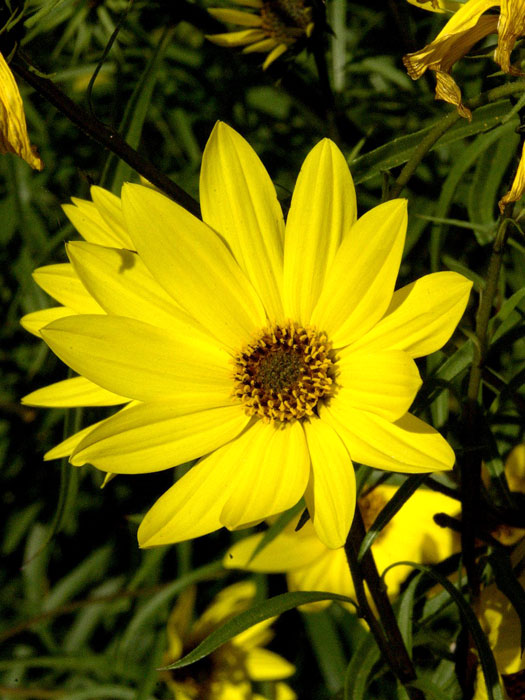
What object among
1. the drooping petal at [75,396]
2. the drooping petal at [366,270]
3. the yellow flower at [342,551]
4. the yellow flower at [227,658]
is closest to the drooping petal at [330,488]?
the drooping petal at [366,270]

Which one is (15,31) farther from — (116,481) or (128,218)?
(116,481)

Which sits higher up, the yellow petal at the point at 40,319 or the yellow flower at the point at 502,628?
the yellow petal at the point at 40,319

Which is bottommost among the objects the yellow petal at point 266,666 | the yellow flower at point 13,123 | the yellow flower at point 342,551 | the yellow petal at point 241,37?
the yellow petal at point 266,666

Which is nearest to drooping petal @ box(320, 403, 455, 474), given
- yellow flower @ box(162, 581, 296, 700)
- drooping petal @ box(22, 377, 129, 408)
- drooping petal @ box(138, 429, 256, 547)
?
drooping petal @ box(138, 429, 256, 547)

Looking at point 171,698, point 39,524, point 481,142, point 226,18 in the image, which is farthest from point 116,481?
point 481,142

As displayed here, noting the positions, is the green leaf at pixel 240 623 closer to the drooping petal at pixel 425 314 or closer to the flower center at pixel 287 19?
the drooping petal at pixel 425 314

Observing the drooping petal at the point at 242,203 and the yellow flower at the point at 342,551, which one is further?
the yellow flower at the point at 342,551

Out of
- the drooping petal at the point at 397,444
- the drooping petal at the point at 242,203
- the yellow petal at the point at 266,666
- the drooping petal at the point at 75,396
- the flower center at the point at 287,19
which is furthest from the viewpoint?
the yellow petal at the point at 266,666
